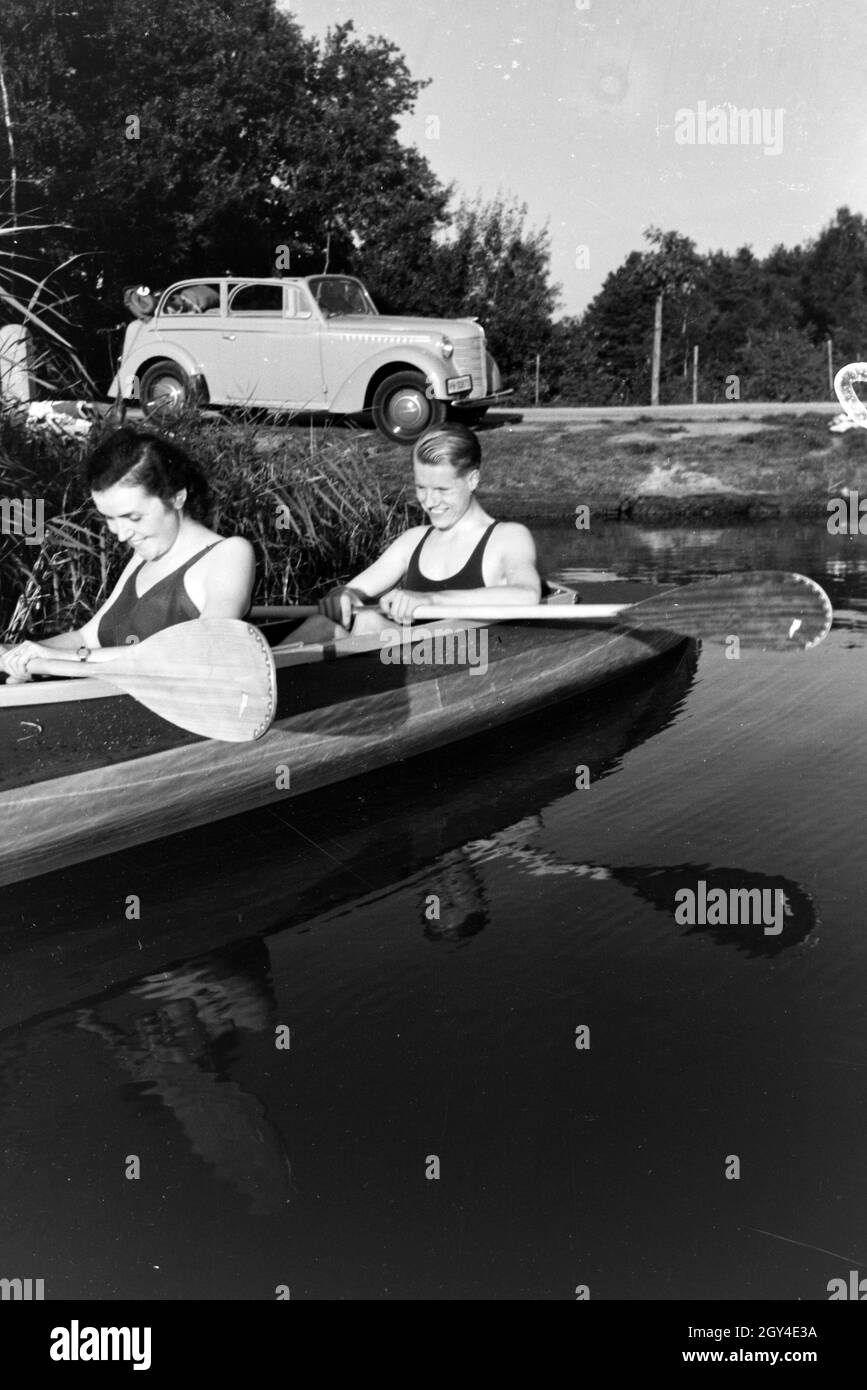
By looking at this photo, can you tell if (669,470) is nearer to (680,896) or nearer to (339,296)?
(339,296)

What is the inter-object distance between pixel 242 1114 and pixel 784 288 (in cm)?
3335

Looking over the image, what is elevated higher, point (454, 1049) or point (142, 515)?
point (142, 515)

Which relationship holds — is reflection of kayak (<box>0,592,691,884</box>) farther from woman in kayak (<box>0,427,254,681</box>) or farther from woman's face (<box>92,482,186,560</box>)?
woman's face (<box>92,482,186,560</box>)

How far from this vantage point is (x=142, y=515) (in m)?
4.16

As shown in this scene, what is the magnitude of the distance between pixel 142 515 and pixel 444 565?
60.8 inches

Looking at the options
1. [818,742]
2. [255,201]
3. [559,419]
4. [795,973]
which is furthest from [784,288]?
[795,973]

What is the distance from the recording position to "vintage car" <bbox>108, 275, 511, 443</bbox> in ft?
43.8

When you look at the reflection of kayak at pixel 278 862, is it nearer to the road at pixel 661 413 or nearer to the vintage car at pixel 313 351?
the vintage car at pixel 313 351

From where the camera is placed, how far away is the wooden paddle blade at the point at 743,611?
6031 mm

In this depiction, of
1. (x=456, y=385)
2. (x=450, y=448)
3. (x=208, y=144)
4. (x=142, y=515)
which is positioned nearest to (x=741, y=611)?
(x=450, y=448)

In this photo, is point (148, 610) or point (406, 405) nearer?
point (148, 610)

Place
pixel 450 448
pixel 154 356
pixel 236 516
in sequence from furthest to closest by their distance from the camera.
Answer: pixel 154 356, pixel 236 516, pixel 450 448

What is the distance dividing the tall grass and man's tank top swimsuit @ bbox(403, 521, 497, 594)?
0.77 metres
